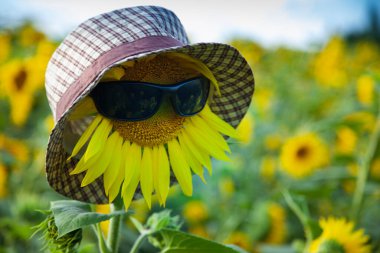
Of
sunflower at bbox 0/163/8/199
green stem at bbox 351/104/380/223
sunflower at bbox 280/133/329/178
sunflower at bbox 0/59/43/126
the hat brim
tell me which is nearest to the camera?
the hat brim

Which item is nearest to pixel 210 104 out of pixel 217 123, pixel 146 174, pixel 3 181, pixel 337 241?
pixel 217 123

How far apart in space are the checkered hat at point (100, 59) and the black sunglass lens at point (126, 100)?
4 centimetres

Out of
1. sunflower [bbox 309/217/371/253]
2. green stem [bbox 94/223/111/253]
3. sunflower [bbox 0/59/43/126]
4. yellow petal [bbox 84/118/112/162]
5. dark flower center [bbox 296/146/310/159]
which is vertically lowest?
dark flower center [bbox 296/146/310/159]

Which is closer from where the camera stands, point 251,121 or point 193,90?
point 193,90

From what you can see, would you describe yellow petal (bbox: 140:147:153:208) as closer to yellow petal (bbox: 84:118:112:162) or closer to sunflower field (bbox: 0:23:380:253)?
yellow petal (bbox: 84:118:112:162)

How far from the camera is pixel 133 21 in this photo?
698 millimetres

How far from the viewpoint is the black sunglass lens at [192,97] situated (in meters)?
0.71

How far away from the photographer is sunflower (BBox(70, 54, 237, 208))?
691 millimetres

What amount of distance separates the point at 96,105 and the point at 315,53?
8.68 ft

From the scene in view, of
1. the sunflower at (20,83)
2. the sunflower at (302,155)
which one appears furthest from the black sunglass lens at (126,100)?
the sunflower at (302,155)

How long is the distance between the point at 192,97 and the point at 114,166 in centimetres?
13

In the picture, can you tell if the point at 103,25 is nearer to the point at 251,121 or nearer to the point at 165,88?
the point at 165,88

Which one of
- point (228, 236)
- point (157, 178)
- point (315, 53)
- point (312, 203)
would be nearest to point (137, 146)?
point (157, 178)

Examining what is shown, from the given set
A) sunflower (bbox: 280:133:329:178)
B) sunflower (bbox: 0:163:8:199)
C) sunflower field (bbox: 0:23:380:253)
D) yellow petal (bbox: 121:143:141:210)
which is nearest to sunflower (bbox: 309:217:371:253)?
sunflower field (bbox: 0:23:380:253)
